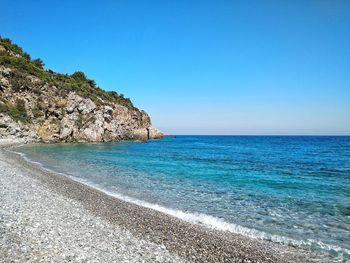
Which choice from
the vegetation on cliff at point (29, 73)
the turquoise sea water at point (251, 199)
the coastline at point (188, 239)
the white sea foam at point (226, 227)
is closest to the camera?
the coastline at point (188, 239)

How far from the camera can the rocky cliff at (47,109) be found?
67.4m

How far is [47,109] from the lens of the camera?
245 ft

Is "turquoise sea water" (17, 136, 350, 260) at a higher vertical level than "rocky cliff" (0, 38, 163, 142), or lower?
lower

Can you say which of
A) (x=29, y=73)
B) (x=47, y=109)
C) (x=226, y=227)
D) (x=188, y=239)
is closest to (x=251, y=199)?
(x=226, y=227)

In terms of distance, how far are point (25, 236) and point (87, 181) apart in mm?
14931

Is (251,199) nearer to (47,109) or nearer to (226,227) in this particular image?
(226,227)

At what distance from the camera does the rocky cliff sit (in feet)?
221

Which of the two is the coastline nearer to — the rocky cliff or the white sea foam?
the white sea foam

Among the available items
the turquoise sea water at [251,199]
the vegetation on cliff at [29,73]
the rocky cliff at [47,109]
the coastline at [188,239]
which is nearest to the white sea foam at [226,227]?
the turquoise sea water at [251,199]

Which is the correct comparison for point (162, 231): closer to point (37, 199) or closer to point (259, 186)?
point (37, 199)

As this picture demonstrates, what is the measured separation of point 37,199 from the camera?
14.4 metres

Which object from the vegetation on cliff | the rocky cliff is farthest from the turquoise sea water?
the vegetation on cliff

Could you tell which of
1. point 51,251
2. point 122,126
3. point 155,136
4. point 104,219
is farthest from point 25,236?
point 155,136

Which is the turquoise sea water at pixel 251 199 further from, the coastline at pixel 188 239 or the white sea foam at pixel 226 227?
the coastline at pixel 188 239
